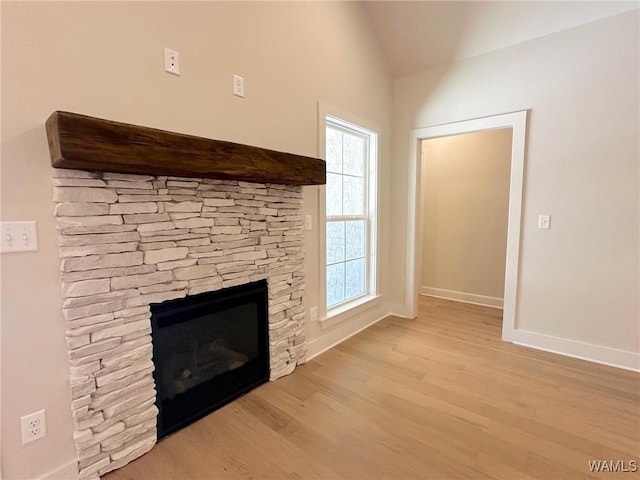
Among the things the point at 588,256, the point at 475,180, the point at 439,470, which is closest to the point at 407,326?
the point at 588,256

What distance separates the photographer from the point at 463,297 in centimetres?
441

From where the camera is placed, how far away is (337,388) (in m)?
2.20

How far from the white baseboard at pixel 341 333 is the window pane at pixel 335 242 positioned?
0.66m

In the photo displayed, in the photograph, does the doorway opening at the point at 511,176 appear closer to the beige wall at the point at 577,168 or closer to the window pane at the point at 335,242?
the beige wall at the point at 577,168

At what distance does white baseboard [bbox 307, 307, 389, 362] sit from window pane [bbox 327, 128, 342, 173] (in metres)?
1.52

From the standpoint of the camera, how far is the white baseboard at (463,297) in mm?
4148

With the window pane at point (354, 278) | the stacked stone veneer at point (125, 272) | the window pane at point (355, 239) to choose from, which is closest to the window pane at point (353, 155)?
the window pane at point (355, 239)

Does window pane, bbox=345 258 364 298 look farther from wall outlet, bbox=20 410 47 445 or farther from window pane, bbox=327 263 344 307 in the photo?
wall outlet, bbox=20 410 47 445

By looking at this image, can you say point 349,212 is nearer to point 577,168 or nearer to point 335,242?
point 335,242

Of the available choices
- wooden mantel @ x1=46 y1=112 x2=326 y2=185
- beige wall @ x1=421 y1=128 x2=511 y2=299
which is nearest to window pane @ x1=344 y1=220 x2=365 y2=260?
wooden mantel @ x1=46 y1=112 x2=326 y2=185

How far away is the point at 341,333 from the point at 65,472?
210cm

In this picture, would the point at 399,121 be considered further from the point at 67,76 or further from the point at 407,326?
the point at 67,76

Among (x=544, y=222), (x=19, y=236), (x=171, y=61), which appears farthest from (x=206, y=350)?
(x=544, y=222)

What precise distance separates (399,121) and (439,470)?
3.25 meters
